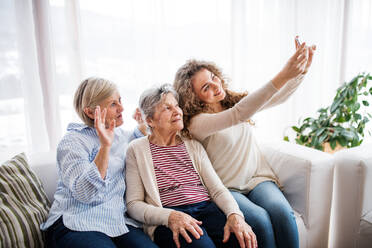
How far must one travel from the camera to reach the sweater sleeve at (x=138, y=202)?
1193 millimetres

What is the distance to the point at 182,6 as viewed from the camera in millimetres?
2119

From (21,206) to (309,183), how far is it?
1.40 metres

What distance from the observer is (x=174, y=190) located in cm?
133

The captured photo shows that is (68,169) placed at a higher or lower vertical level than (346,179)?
higher

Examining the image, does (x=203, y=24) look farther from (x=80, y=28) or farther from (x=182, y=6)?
(x=80, y=28)

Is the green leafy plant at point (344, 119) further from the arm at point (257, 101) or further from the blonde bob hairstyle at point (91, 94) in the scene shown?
the blonde bob hairstyle at point (91, 94)

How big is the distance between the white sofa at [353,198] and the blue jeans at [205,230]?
72 centimetres

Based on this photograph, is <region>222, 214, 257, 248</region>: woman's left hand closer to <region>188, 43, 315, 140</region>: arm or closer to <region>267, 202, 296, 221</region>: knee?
<region>267, 202, 296, 221</region>: knee

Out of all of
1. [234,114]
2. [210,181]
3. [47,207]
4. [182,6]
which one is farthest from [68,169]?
[182,6]

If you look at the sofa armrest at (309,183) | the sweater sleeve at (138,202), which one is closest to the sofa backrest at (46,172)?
the sweater sleeve at (138,202)

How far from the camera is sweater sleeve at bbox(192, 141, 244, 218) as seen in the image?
4.16 feet

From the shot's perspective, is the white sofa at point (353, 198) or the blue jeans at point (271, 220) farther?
the white sofa at point (353, 198)

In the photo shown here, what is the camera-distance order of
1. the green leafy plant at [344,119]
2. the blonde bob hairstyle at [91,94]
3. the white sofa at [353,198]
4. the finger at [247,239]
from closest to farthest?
the finger at [247,239] < the blonde bob hairstyle at [91,94] < the white sofa at [353,198] < the green leafy plant at [344,119]

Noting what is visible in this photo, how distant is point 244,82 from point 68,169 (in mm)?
1758
